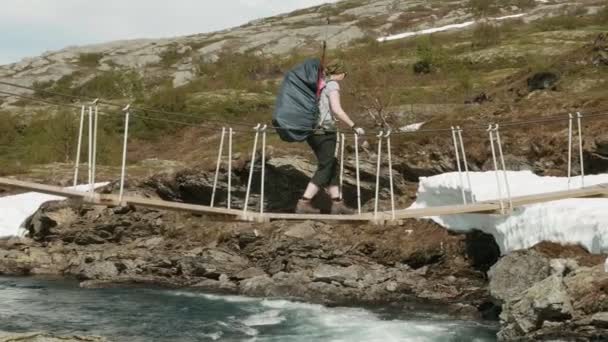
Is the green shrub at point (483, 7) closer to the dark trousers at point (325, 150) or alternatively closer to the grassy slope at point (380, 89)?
the grassy slope at point (380, 89)

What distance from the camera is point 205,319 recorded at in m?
18.8

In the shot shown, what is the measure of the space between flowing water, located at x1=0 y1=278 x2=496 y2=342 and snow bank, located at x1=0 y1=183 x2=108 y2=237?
9.72 meters

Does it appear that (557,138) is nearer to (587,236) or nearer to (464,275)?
(464,275)

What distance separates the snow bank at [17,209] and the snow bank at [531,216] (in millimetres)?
16780

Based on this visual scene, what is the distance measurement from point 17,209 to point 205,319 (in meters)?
17.9

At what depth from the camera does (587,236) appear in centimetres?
1656

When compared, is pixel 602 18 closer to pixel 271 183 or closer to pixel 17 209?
pixel 271 183

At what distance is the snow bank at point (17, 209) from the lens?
104 feet

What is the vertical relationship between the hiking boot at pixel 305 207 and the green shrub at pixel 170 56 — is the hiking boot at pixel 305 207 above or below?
below

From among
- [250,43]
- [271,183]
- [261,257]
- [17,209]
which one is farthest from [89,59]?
[261,257]

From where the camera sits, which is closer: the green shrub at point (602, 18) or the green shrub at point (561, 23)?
the green shrub at point (602, 18)

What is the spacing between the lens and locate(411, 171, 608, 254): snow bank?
54.2 feet

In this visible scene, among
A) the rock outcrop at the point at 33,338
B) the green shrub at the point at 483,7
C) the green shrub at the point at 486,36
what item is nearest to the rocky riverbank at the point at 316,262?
the rock outcrop at the point at 33,338

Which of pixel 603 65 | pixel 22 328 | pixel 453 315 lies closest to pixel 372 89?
pixel 603 65
